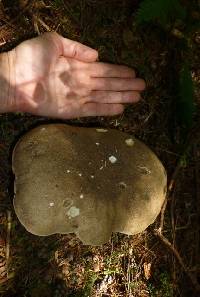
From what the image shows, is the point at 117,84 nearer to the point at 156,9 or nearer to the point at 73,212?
the point at 156,9

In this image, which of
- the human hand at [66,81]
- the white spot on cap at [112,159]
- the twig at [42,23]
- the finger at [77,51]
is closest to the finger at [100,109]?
the human hand at [66,81]

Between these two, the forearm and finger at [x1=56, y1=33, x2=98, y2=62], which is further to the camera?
finger at [x1=56, y1=33, x2=98, y2=62]

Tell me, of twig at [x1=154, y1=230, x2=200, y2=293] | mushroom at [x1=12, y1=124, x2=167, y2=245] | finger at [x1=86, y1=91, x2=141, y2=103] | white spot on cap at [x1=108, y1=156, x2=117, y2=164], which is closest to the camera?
mushroom at [x1=12, y1=124, x2=167, y2=245]

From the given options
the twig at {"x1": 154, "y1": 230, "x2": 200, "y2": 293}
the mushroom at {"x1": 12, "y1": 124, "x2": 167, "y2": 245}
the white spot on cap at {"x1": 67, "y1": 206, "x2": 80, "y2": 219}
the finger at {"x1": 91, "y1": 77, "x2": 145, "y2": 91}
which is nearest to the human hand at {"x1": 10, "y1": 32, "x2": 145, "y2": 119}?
the finger at {"x1": 91, "y1": 77, "x2": 145, "y2": 91}

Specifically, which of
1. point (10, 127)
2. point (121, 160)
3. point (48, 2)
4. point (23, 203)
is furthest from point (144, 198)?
point (48, 2)

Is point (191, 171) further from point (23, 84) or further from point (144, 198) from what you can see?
point (23, 84)

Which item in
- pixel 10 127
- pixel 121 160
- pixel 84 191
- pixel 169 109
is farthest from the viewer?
pixel 169 109

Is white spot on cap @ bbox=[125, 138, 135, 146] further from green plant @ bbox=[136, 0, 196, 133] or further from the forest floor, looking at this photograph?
green plant @ bbox=[136, 0, 196, 133]
